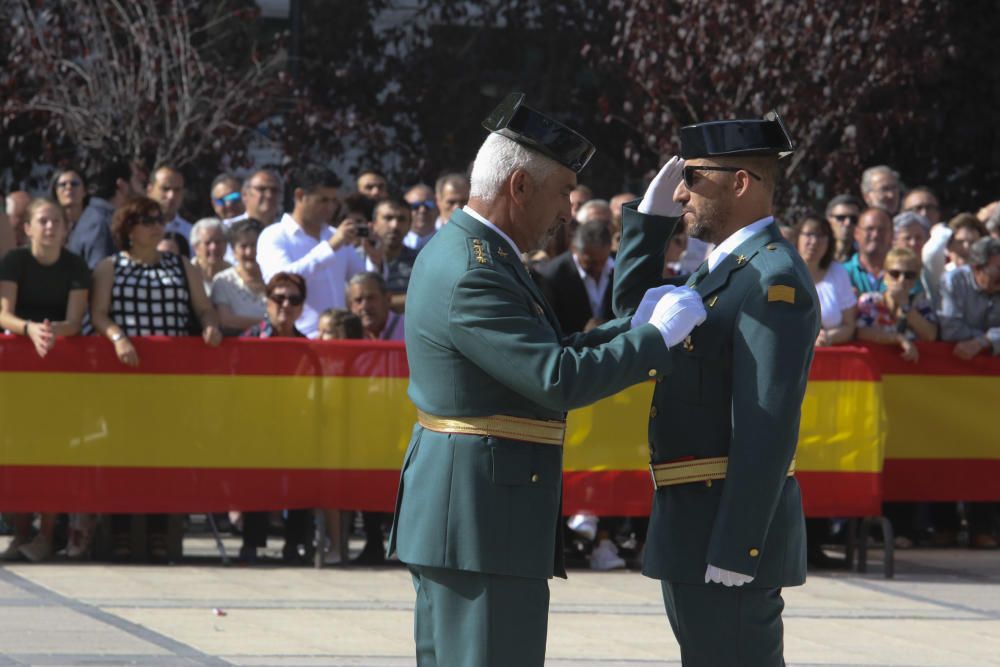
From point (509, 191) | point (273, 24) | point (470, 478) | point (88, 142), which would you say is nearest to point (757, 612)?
point (470, 478)

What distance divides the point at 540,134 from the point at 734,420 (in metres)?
0.85

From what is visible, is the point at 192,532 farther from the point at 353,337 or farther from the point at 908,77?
the point at 908,77

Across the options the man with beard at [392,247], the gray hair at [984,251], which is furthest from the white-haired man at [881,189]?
the man with beard at [392,247]

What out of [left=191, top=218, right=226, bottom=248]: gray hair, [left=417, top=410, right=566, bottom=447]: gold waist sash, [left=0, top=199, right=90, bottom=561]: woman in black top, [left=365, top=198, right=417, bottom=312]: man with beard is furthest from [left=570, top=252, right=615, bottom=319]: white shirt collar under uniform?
[left=417, top=410, right=566, bottom=447]: gold waist sash

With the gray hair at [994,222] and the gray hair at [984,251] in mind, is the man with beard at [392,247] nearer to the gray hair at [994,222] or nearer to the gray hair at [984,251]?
the gray hair at [984,251]

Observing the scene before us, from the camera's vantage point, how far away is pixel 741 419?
4633 millimetres

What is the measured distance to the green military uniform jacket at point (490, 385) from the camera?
4410mm

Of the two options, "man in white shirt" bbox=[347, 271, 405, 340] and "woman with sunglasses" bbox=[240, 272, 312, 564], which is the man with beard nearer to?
"man in white shirt" bbox=[347, 271, 405, 340]

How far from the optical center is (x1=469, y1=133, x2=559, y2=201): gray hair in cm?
456

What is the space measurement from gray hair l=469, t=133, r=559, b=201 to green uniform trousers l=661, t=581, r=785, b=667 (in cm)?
112

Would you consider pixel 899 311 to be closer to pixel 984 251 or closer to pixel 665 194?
pixel 984 251

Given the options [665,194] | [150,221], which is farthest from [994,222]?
[665,194]

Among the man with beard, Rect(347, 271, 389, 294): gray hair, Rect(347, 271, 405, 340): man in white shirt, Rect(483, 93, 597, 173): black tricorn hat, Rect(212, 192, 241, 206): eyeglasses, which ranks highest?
Rect(483, 93, 597, 173): black tricorn hat

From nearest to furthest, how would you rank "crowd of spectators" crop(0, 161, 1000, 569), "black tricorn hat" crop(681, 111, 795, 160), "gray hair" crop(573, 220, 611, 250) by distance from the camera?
"black tricorn hat" crop(681, 111, 795, 160), "crowd of spectators" crop(0, 161, 1000, 569), "gray hair" crop(573, 220, 611, 250)
